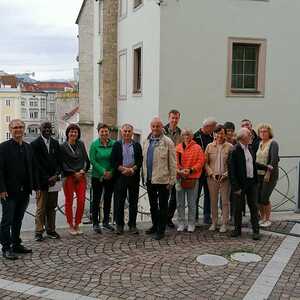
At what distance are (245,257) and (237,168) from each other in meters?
1.46

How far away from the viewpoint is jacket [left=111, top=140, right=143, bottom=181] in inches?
306

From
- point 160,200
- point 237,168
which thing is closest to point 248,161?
point 237,168

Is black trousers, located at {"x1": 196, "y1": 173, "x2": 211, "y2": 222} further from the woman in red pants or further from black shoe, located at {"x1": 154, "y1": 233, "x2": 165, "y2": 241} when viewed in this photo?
the woman in red pants

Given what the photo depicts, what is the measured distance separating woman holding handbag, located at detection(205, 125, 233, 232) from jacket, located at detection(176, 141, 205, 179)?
236 mm

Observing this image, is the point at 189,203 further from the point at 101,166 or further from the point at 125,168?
the point at 101,166

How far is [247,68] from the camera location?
1681cm

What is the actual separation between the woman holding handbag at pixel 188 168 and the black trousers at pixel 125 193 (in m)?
0.70

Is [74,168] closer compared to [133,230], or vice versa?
[74,168]

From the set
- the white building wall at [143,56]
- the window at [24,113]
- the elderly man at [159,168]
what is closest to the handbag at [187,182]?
the elderly man at [159,168]

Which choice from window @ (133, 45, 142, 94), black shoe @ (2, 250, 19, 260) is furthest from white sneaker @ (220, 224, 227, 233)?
window @ (133, 45, 142, 94)

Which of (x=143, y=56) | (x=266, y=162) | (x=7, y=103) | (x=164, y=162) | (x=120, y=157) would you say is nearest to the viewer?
(x=164, y=162)

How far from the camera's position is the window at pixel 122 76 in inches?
792

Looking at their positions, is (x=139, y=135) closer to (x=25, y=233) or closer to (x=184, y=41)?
(x=184, y=41)

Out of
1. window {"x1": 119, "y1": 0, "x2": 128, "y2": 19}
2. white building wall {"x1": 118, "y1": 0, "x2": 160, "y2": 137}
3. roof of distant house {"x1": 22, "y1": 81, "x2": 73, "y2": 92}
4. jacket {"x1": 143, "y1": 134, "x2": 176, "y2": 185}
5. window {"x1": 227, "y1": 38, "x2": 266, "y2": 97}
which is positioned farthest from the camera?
roof of distant house {"x1": 22, "y1": 81, "x2": 73, "y2": 92}
